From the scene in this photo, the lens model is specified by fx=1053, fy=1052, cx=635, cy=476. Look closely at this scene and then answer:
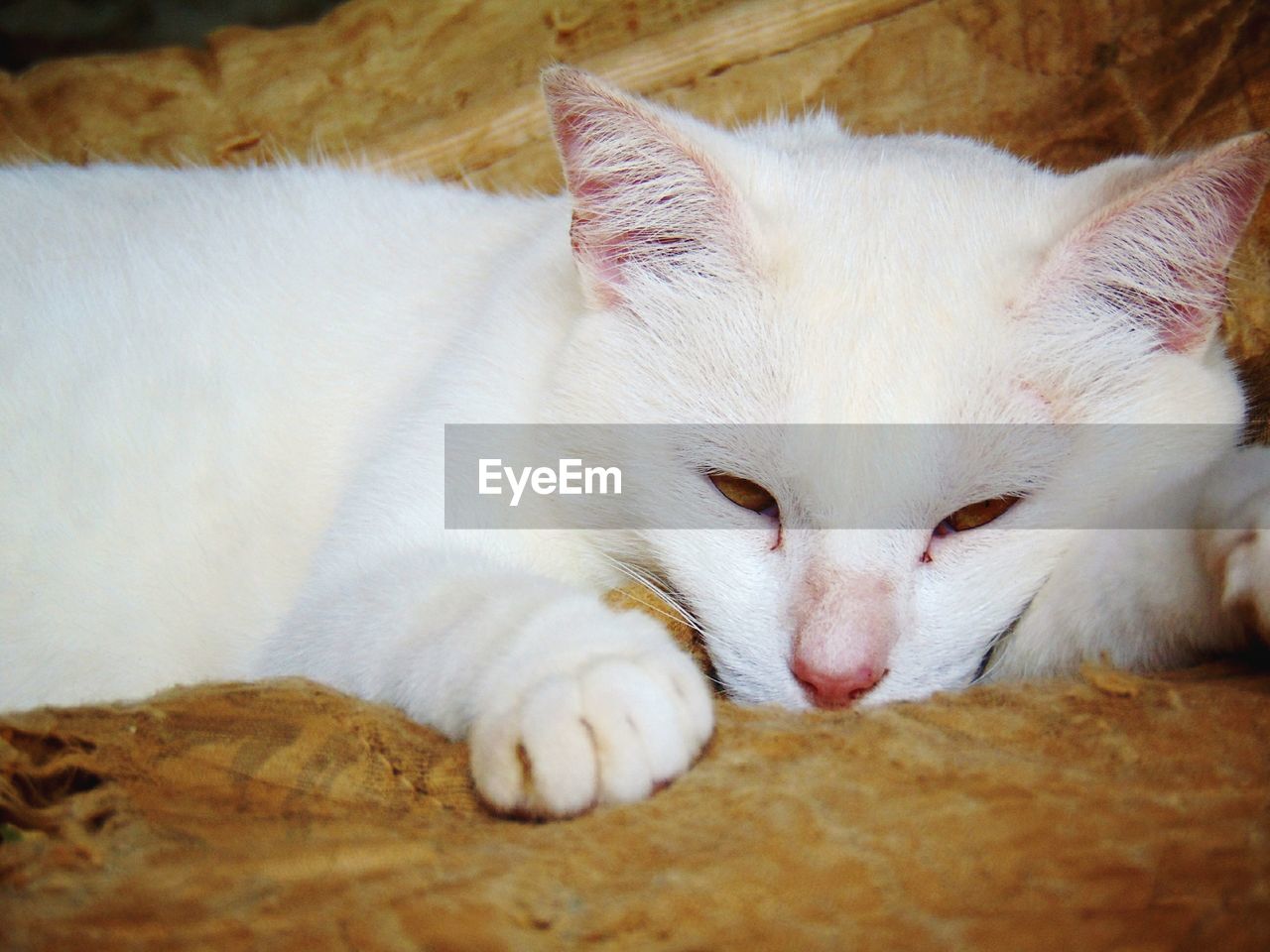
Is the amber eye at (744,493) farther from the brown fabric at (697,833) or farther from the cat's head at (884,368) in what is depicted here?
the brown fabric at (697,833)

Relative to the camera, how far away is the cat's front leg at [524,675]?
1146 millimetres

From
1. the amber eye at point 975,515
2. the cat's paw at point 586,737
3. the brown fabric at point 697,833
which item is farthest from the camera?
the amber eye at point 975,515

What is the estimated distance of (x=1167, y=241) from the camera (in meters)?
1.51

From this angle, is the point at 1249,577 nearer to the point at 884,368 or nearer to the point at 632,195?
the point at 884,368

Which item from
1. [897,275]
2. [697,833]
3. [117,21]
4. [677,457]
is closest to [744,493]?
[677,457]

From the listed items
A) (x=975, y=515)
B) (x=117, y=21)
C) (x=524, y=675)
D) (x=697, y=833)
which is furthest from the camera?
(x=117, y=21)

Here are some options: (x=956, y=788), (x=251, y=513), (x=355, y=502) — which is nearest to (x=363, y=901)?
(x=956, y=788)

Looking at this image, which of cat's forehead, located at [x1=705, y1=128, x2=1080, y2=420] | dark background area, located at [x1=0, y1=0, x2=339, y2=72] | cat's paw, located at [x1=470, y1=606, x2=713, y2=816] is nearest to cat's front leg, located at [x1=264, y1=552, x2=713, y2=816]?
cat's paw, located at [x1=470, y1=606, x2=713, y2=816]

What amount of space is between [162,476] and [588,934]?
4.73 feet

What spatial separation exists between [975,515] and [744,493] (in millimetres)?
345

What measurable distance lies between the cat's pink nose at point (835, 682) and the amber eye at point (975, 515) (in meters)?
0.26

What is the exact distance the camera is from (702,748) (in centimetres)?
124

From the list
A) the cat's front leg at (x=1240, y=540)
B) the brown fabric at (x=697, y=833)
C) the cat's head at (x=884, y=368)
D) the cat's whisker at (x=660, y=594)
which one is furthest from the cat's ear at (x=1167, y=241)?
the cat's whisker at (x=660, y=594)

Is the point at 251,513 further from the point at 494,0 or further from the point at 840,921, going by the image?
the point at 494,0
